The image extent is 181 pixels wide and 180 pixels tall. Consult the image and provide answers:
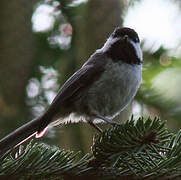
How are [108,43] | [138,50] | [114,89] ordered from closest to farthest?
[114,89], [138,50], [108,43]

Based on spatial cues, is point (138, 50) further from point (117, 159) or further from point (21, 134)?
point (117, 159)

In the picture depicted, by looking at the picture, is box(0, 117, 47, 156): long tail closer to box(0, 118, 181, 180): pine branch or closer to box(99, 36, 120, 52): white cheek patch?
box(0, 118, 181, 180): pine branch

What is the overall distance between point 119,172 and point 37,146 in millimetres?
488

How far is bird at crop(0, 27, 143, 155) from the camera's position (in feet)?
10.8

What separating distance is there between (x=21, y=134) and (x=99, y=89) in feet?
2.77

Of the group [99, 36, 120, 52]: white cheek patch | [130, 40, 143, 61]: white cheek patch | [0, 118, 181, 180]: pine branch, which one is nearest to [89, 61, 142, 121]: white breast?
[130, 40, 143, 61]: white cheek patch

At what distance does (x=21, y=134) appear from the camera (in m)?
3.00

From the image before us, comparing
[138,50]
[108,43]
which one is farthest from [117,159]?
[108,43]

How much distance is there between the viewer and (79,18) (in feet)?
12.1

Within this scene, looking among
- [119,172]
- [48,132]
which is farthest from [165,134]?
[48,132]

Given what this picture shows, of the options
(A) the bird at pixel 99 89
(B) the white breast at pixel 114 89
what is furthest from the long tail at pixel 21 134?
(B) the white breast at pixel 114 89

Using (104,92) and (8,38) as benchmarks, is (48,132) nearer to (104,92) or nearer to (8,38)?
(104,92)

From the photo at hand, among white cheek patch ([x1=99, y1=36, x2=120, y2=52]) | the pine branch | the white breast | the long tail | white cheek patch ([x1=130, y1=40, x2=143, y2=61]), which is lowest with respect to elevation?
the pine branch

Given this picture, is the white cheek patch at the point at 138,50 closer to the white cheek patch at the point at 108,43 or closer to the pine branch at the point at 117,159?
the white cheek patch at the point at 108,43
